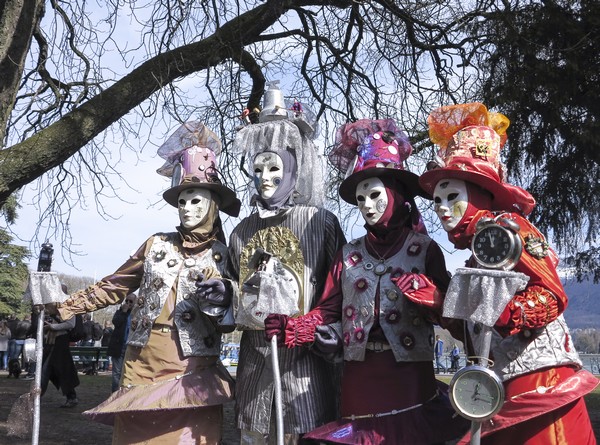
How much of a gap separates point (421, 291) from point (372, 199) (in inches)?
26.0

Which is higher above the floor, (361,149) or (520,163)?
(520,163)

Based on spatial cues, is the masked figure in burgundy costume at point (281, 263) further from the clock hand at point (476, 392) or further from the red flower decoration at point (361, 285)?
the clock hand at point (476, 392)

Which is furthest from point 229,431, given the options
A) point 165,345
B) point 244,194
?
point 165,345

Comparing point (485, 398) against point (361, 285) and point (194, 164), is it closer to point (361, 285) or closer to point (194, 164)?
point (361, 285)

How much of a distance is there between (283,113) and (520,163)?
278 centimetres

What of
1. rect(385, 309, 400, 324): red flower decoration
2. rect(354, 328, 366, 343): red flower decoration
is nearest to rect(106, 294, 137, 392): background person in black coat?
rect(354, 328, 366, 343): red flower decoration

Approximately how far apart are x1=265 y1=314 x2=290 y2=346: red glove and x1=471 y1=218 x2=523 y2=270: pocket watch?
1054 mm

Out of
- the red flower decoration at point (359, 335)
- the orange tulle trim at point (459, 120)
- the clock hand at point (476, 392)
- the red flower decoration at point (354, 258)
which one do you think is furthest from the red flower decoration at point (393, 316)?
the orange tulle trim at point (459, 120)

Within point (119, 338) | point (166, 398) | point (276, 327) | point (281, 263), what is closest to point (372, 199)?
point (281, 263)

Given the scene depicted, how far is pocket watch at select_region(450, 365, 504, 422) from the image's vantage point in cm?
302

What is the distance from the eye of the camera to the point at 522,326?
3164mm

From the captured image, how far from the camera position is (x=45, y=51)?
7234 millimetres

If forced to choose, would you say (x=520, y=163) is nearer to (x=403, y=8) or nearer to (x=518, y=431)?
(x=403, y=8)

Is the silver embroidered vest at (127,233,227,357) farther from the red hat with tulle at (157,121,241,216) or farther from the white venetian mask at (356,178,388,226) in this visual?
the white venetian mask at (356,178,388,226)
